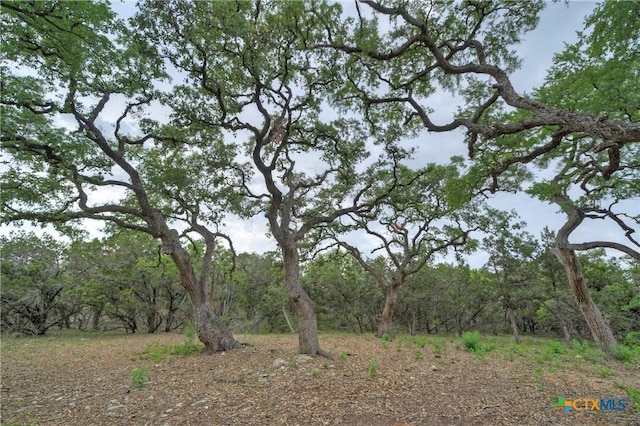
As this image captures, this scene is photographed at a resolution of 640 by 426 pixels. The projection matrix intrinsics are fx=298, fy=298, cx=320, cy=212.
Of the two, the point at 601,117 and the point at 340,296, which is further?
the point at 340,296

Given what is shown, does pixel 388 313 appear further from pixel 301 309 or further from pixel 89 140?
pixel 89 140

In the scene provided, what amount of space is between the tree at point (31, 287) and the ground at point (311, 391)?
9.38 m

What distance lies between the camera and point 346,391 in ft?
15.0

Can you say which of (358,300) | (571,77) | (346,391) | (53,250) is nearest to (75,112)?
Result: (346,391)

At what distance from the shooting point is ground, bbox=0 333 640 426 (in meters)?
3.76

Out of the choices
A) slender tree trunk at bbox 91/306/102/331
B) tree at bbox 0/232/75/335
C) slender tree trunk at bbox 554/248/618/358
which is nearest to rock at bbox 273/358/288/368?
slender tree trunk at bbox 554/248/618/358

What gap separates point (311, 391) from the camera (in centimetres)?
460

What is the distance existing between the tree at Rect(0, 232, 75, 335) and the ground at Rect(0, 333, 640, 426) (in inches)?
369

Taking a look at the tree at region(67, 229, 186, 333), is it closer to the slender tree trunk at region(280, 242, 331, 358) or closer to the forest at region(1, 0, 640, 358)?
the forest at region(1, 0, 640, 358)

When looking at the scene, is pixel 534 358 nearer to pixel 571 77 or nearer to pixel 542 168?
pixel 542 168

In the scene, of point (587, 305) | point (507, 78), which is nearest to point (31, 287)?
point (507, 78)

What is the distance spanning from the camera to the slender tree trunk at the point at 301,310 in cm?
732

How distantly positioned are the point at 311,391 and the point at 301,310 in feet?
9.65

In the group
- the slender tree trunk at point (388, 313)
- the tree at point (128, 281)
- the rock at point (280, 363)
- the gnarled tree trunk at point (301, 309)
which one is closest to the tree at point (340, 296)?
the slender tree trunk at point (388, 313)
